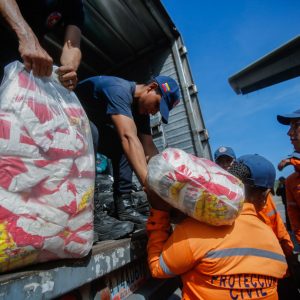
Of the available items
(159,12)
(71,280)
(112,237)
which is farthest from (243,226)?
(159,12)

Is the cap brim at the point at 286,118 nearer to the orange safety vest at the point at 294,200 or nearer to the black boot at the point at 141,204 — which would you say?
the orange safety vest at the point at 294,200

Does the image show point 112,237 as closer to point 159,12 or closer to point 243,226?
point 243,226

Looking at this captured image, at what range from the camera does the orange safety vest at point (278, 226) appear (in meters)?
2.17

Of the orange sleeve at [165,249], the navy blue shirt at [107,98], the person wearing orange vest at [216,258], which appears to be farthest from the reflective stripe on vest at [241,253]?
the navy blue shirt at [107,98]

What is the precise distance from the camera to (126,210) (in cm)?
187

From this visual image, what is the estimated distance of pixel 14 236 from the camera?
2.43ft

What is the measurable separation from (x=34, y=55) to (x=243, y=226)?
1188mm

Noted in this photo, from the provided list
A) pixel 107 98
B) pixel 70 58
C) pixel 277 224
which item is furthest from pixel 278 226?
pixel 70 58

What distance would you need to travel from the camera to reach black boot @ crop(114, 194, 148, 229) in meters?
1.79

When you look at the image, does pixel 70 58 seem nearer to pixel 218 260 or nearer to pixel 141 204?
pixel 218 260

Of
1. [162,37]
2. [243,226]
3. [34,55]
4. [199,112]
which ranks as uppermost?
[162,37]

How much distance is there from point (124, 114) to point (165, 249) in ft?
2.83

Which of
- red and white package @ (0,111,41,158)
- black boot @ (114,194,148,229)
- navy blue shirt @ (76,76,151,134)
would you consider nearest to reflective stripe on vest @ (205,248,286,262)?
black boot @ (114,194,148,229)

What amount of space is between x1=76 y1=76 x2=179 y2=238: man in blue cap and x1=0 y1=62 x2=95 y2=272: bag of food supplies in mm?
624
